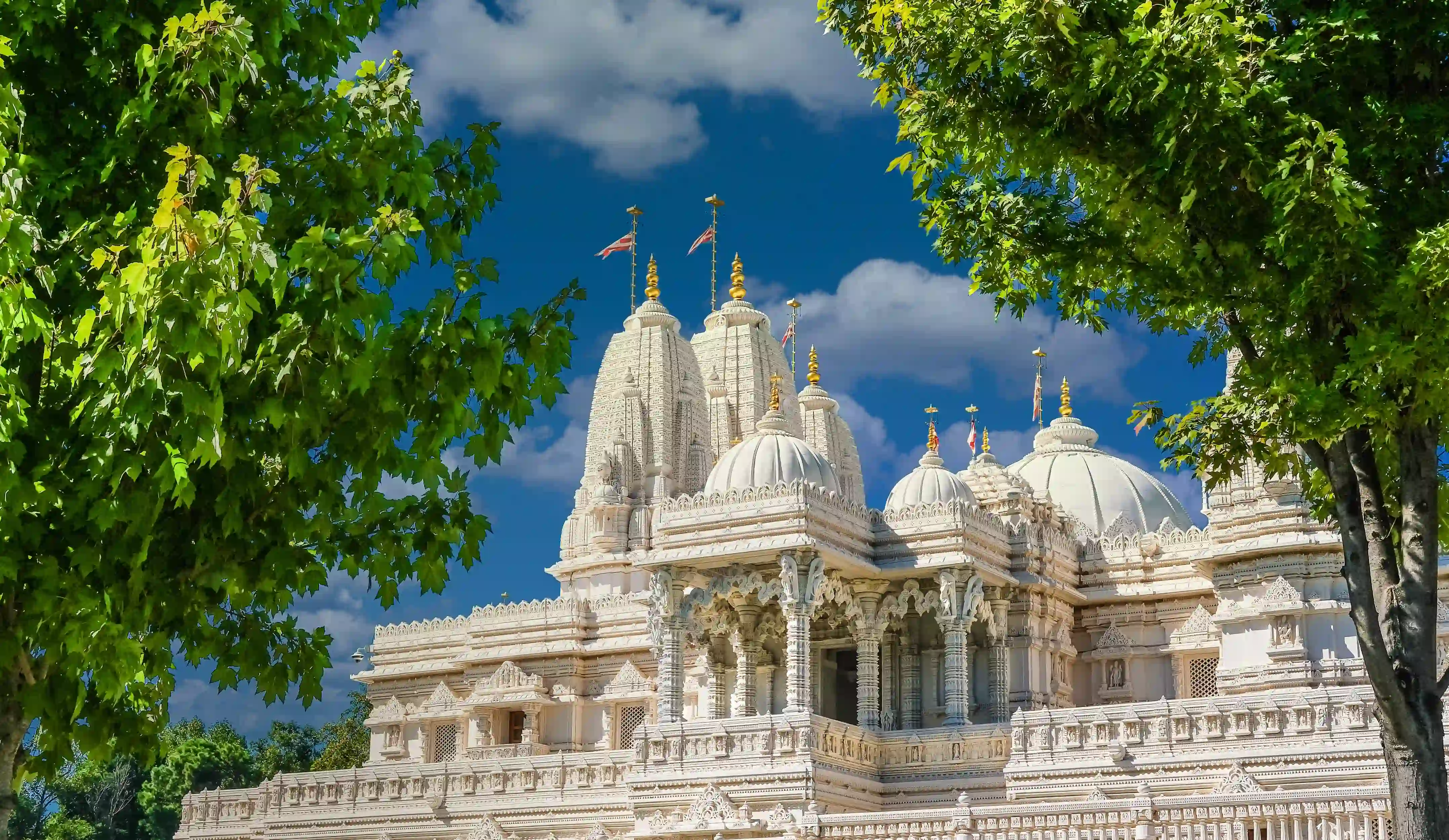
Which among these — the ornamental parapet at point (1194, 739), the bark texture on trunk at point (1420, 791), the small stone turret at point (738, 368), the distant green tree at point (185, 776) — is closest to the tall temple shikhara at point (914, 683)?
the ornamental parapet at point (1194, 739)

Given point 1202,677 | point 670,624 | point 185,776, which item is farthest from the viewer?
point 185,776

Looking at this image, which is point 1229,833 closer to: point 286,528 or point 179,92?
point 286,528

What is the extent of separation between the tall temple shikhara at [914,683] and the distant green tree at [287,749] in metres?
23.6

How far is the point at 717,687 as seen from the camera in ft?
99.0

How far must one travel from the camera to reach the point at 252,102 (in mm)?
9156

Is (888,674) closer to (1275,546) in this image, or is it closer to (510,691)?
(1275,546)

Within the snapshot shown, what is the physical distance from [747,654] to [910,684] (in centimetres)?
299

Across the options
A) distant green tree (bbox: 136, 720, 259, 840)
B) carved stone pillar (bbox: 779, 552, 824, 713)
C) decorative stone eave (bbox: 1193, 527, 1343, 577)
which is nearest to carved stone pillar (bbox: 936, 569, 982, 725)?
carved stone pillar (bbox: 779, 552, 824, 713)

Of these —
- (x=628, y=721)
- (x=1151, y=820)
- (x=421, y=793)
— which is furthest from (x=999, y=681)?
(x=421, y=793)

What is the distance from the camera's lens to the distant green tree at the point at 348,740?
5369 centimetres

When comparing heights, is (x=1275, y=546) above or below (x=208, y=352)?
above

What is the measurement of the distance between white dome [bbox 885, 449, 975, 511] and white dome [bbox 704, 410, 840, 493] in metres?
1.63

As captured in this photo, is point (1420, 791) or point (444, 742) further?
point (444, 742)

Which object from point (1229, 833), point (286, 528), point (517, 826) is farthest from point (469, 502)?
point (517, 826)
